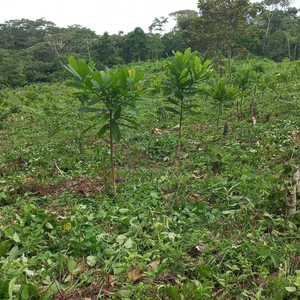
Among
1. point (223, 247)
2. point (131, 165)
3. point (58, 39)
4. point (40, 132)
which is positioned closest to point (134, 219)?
point (223, 247)

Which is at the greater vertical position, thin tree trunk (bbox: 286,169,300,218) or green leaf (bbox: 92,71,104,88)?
green leaf (bbox: 92,71,104,88)

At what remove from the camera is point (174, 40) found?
26312mm

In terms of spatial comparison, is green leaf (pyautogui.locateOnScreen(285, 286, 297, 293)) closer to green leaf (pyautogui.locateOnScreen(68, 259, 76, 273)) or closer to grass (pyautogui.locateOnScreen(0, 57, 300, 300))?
grass (pyautogui.locateOnScreen(0, 57, 300, 300))

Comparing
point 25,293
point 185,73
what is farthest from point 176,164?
point 25,293

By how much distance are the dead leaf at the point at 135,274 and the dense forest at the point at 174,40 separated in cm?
927

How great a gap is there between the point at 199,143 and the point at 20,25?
181 feet

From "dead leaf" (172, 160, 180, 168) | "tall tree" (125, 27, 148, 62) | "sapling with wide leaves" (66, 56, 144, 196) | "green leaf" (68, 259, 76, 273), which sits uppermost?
"tall tree" (125, 27, 148, 62)

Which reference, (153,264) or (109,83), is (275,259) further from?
(109,83)

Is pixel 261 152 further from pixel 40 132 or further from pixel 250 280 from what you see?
pixel 40 132

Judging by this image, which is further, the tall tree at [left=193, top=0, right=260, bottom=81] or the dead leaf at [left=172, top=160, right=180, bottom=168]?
the tall tree at [left=193, top=0, right=260, bottom=81]

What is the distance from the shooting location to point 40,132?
610 centimetres

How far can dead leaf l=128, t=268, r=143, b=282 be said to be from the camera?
1570 millimetres

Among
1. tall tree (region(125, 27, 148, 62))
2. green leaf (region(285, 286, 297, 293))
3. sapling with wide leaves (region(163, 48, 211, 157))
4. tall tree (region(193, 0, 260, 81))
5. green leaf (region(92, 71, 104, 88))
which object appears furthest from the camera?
tall tree (region(125, 27, 148, 62))

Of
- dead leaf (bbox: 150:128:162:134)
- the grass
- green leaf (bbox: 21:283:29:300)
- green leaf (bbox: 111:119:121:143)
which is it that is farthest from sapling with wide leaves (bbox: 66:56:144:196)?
dead leaf (bbox: 150:128:162:134)
